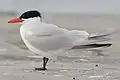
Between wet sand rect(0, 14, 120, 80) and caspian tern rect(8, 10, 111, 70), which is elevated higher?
caspian tern rect(8, 10, 111, 70)

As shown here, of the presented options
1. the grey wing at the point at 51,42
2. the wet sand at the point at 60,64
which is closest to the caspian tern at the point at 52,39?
the grey wing at the point at 51,42

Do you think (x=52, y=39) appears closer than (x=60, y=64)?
Yes

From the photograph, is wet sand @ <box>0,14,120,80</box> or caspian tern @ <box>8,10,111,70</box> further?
caspian tern @ <box>8,10,111,70</box>

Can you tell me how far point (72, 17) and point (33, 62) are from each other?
16.2 ft

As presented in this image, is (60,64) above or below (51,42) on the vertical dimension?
below

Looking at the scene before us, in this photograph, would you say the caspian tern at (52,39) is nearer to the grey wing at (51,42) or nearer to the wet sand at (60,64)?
the grey wing at (51,42)

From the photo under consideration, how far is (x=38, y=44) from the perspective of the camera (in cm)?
448

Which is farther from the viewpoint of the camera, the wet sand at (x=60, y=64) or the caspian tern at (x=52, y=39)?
the caspian tern at (x=52, y=39)

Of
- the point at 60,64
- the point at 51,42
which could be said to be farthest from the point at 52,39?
the point at 60,64

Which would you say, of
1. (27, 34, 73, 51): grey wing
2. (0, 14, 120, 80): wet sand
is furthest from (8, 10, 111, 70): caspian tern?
(0, 14, 120, 80): wet sand

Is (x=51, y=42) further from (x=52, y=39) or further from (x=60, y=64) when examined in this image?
(x=60, y=64)

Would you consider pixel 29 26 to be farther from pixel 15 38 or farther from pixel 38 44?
pixel 15 38

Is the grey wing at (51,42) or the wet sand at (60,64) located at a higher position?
the grey wing at (51,42)

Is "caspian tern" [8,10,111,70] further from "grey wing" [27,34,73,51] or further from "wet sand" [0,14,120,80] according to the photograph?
"wet sand" [0,14,120,80]
